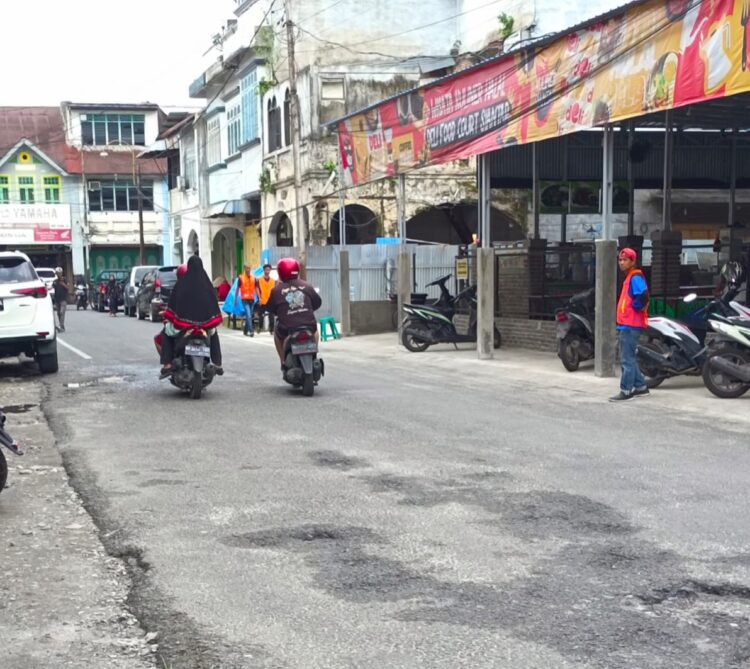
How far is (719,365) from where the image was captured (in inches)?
474

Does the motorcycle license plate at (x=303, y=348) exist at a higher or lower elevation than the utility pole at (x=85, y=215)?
lower

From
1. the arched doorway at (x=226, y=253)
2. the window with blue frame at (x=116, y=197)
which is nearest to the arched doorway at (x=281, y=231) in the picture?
the arched doorway at (x=226, y=253)

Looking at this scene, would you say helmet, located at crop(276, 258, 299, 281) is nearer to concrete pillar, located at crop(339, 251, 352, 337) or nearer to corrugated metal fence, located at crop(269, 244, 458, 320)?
concrete pillar, located at crop(339, 251, 352, 337)

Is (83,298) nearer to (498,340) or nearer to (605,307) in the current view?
(498,340)

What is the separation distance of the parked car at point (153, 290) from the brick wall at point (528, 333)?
13.2 metres

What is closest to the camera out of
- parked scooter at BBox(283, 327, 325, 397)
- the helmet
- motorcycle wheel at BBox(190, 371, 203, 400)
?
motorcycle wheel at BBox(190, 371, 203, 400)

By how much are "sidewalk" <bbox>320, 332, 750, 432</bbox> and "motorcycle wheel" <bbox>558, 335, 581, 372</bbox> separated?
5.6 inches

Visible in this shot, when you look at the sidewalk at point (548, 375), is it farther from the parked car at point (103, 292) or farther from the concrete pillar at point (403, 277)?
the parked car at point (103, 292)

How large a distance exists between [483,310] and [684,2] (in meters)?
7.09

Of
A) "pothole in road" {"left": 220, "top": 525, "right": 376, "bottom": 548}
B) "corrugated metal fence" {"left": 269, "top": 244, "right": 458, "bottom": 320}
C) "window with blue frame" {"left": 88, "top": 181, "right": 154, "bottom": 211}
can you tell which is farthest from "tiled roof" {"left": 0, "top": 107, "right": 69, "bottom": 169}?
"pothole in road" {"left": 220, "top": 525, "right": 376, "bottom": 548}

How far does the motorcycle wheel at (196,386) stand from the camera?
12133 millimetres

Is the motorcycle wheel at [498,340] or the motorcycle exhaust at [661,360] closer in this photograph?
the motorcycle exhaust at [661,360]

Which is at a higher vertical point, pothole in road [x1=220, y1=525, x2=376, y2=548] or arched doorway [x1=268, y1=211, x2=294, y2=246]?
arched doorway [x1=268, y1=211, x2=294, y2=246]

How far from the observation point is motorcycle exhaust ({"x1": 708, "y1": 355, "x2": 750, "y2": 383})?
38.7 feet
